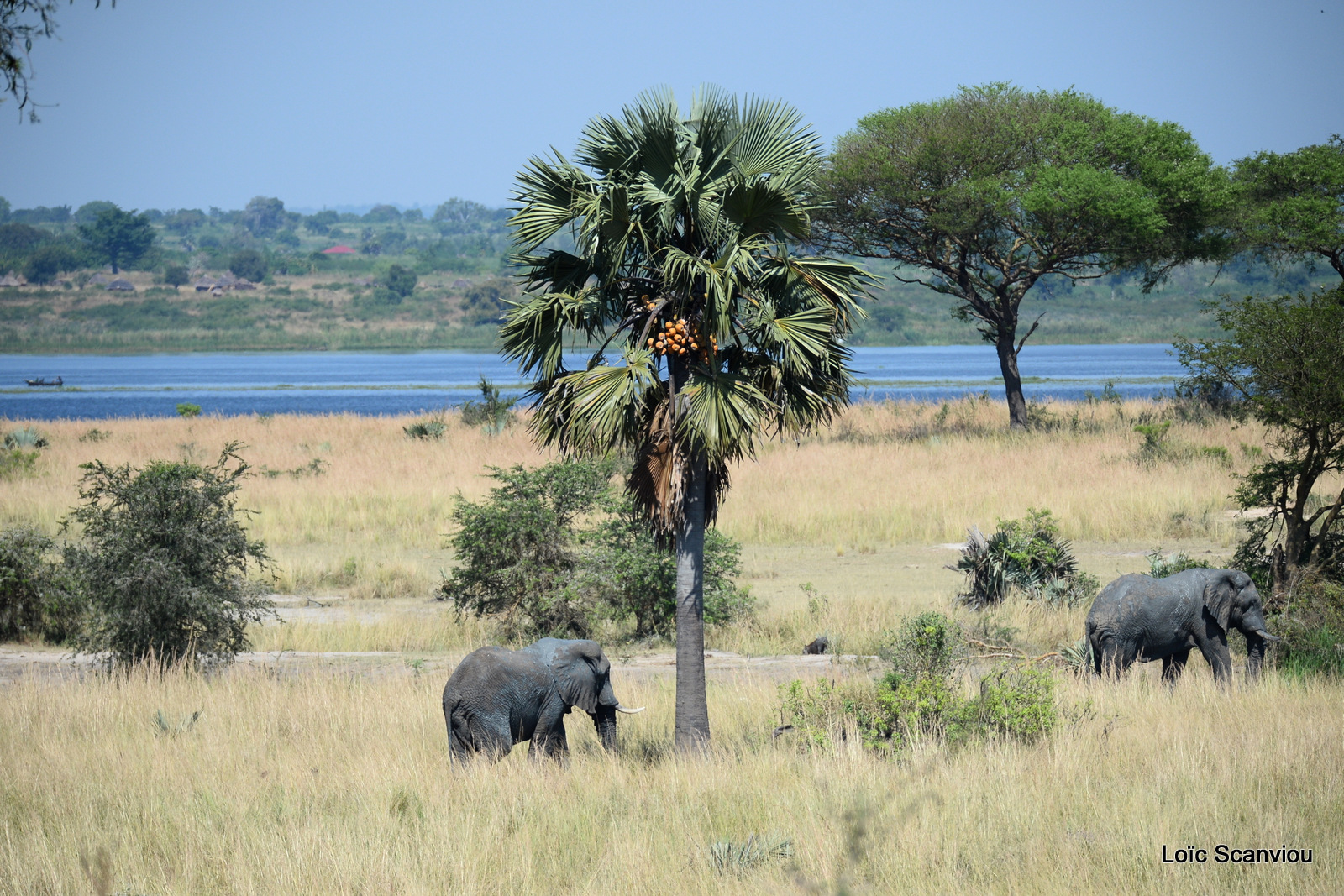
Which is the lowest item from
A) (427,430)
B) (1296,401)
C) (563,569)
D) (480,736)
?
(563,569)

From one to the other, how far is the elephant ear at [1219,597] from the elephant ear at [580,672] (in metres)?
5.87

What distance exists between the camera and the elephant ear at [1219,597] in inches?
401

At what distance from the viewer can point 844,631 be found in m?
13.9

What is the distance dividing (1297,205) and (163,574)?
31.2m

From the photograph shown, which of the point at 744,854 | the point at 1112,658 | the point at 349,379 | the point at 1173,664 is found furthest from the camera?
the point at 349,379

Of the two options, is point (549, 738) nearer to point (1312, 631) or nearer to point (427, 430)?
point (1312, 631)

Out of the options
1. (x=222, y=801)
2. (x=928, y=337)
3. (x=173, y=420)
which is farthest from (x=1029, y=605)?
(x=928, y=337)

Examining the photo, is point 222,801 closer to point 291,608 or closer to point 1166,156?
point 291,608

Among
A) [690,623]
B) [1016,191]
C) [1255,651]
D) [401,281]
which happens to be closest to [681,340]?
[690,623]

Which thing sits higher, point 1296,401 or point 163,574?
point 1296,401

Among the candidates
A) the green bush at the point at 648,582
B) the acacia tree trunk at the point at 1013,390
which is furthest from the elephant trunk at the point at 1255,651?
the acacia tree trunk at the point at 1013,390

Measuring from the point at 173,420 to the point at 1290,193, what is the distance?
131 ft

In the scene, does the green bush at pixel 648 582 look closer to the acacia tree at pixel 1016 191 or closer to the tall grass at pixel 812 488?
→ the tall grass at pixel 812 488

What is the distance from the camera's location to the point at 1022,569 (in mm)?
15484
